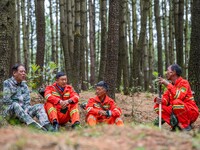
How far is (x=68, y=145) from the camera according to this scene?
3166 mm

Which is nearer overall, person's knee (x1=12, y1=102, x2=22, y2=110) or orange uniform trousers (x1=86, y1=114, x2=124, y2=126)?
person's knee (x1=12, y1=102, x2=22, y2=110)

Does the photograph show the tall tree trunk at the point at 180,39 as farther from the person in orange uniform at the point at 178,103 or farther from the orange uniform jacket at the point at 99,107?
the orange uniform jacket at the point at 99,107

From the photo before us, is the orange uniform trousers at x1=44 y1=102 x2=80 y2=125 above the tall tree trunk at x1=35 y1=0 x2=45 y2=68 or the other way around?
the other way around

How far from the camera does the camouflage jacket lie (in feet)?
20.9

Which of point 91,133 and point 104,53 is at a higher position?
point 104,53

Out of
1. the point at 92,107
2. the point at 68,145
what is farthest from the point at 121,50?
the point at 68,145

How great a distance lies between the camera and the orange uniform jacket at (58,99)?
667cm

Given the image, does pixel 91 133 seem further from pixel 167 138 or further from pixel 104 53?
pixel 104 53

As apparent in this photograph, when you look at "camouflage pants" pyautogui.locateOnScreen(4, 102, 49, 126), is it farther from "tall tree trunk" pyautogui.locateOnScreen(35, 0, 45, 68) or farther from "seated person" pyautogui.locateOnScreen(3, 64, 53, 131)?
"tall tree trunk" pyautogui.locateOnScreen(35, 0, 45, 68)

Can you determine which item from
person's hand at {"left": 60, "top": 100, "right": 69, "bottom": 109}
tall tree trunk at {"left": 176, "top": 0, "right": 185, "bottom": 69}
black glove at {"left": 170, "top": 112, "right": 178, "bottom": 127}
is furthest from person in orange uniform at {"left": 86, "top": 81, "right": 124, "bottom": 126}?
tall tree trunk at {"left": 176, "top": 0, "right": 185, "bottom": 69}

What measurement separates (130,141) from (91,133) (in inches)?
25.3

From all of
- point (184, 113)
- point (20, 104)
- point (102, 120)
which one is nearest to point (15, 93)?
point (20, 104)

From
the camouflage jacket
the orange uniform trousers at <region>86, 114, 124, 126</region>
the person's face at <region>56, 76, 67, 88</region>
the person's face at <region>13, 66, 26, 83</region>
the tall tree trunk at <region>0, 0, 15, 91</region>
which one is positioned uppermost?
the tall tree trunk at <region>0, 0, 15, 91</region>

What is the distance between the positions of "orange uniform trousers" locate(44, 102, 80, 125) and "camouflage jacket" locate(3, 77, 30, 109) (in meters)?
0.45
